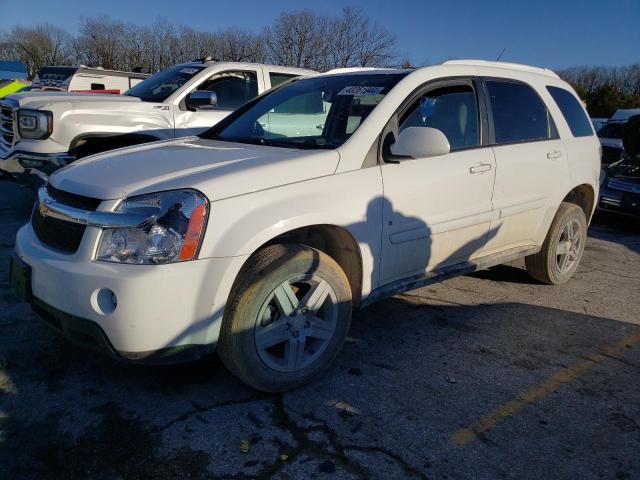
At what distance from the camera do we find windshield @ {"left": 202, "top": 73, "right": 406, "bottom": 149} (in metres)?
3.37

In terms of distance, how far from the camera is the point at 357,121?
130 inches

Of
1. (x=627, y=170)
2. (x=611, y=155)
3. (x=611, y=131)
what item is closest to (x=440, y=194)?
(x=627, y=170)

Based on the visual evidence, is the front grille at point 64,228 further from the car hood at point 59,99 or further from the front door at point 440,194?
the car hood at point 59,99

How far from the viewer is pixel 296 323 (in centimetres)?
288

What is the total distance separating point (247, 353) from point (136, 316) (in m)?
0.59

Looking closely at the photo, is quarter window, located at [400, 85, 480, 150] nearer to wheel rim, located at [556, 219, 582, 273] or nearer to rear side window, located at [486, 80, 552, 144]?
rear side window, located at [486, 80, 552, 144]

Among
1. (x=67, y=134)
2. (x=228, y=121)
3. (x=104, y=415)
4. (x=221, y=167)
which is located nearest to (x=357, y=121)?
(x=221, y=167)

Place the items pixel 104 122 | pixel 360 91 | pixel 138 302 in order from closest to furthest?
pixel 138 302
pixel 360 91
pixel 104 122

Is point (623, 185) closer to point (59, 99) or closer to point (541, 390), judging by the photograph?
point (541, 390)

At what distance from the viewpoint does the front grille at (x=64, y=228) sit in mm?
2570

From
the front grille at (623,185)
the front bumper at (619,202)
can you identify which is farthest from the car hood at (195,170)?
the front grille at (623,185)

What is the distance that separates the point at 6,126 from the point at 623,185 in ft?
27.8

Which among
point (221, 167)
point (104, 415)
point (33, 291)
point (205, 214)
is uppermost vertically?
point (221, 167)

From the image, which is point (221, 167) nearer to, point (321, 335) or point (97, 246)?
point (97, 246)
